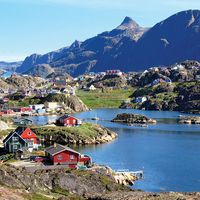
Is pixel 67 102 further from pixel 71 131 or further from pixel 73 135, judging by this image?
pixel 73 135

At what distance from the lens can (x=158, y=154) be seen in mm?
77812

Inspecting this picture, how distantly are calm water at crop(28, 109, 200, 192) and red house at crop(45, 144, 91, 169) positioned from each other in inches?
263

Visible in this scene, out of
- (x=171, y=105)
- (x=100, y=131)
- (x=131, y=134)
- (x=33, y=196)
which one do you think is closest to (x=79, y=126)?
(x=100, y=131)

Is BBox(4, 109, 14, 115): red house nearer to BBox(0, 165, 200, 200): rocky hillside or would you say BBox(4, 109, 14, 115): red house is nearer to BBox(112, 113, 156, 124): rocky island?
BBox(112, 113, 156, 124): rocky island

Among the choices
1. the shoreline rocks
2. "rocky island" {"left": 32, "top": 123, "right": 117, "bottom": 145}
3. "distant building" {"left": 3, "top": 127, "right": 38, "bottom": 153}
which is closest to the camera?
"distant building" {"left": 3, "top": 127, "right": 38, "bottom": 153}

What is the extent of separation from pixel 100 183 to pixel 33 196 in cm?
1199

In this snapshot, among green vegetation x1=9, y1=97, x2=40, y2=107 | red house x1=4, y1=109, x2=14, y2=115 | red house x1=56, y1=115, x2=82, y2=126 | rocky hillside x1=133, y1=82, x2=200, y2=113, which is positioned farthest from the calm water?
green vegetation x1=9, y1=97, x2=40, y2=107

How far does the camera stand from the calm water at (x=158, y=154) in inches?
2258

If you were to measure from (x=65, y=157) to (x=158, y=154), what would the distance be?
75.5 feet

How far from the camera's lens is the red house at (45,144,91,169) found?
58.0 meters

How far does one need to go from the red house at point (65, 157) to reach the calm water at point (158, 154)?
21.9 feet

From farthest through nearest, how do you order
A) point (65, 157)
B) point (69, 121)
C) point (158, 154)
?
point (69, 121)
point (158, 154)
point (65, 157)

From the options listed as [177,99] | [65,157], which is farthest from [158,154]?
[177,99]

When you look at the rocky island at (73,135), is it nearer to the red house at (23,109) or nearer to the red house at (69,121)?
the red house at (69,121)
